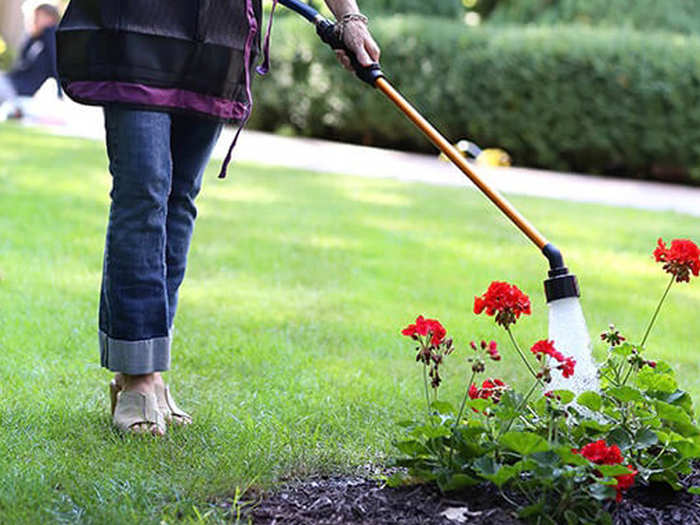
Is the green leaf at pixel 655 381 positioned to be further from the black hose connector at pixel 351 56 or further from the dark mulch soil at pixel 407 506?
the black hose connector at pixel 351 56

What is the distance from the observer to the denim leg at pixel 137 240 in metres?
2.75

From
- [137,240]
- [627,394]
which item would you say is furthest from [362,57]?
[627,394]

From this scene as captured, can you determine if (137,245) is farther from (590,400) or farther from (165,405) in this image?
(590,400)

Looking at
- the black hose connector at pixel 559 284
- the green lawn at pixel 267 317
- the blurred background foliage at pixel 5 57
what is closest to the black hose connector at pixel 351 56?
the black hose connector at pixel 559 284

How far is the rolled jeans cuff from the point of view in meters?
2.82

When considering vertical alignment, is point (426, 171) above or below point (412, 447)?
below

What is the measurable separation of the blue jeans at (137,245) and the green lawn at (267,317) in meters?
0.22

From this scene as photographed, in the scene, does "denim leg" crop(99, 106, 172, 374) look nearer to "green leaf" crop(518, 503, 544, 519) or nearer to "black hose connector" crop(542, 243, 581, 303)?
"black hose connector" crop(542, 243, 581, 303)

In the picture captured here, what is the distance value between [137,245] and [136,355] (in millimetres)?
272

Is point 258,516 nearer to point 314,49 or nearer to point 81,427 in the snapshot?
point 81,427

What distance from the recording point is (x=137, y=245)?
2.79 metres

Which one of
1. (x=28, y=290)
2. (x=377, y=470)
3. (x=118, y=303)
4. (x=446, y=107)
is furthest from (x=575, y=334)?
(x=446, y=107)

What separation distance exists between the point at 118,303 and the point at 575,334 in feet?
3.61

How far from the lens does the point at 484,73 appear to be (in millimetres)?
12023
